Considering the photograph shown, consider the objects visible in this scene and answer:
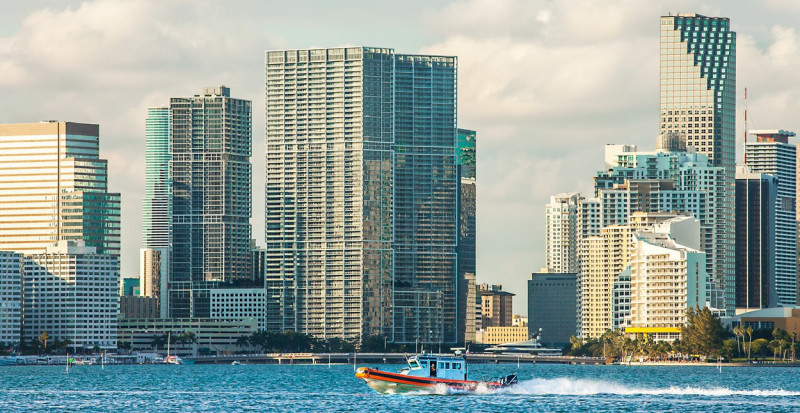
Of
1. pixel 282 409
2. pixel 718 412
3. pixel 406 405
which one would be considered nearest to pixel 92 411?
pixel 282 409

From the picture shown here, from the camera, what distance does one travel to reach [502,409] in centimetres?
19138

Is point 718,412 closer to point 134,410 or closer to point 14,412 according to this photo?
point 134,410

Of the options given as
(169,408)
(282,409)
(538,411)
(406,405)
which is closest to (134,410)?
(169,408)

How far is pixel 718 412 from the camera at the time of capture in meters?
189

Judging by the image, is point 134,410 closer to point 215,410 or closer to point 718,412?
point 215,410

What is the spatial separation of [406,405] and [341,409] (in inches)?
307

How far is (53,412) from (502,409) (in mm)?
53726

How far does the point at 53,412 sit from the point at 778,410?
86.1 metres

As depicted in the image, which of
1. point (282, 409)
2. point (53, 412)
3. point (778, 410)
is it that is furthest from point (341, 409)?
point (778, 410)

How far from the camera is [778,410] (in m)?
192

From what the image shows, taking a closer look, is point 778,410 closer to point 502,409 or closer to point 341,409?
point 502,409

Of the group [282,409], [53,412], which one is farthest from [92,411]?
[282,409]

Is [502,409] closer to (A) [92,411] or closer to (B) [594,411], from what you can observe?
(B) [594,411]

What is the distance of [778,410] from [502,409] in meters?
32.5
